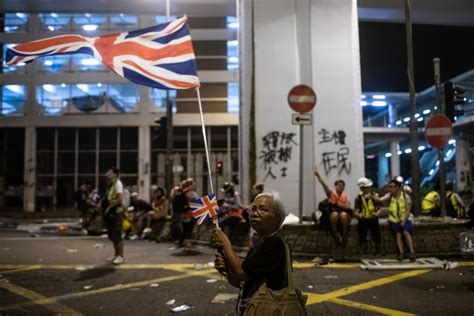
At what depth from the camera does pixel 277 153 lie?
985cm

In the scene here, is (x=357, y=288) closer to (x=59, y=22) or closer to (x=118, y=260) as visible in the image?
(x=118, y=260)

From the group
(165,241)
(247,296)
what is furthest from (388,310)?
(165,241)

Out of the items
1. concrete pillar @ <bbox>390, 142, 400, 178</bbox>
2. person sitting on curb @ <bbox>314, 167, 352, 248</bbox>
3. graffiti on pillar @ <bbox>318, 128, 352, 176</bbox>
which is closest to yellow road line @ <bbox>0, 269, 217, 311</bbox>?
person sitting on curb @ <bbox>314, 167, 352, 248</bbox>

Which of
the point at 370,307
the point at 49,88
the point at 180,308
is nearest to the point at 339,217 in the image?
the point at 370,307

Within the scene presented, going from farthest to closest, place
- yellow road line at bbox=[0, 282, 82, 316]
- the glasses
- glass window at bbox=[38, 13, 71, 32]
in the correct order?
glass window at bbox=[38, 13, 71, 32]
yellow road line at bbox=[0, 282, 82, 316]
the glasses

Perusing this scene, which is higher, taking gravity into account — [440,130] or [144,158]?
[144,158]

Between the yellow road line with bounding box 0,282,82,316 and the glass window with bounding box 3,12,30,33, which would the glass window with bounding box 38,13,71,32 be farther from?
the yellow road line with bounding box 0,282,82,316

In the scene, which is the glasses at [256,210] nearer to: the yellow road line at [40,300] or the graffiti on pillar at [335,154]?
the yellow road line at [40,300]

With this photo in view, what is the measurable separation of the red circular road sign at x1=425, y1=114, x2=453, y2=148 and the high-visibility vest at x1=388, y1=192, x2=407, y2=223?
1668 mm

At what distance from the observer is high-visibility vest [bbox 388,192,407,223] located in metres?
7.77

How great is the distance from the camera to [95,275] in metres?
6.83

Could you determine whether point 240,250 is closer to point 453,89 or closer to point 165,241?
point 165,241

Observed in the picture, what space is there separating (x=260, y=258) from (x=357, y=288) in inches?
148

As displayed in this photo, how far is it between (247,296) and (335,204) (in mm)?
5649
